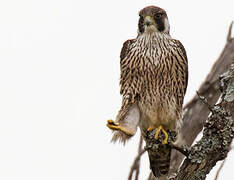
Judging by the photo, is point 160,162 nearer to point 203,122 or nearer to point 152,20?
point 203,122

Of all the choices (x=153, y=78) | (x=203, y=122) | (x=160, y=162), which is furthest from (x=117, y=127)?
(x=203, y=122)

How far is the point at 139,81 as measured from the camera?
4035 mm

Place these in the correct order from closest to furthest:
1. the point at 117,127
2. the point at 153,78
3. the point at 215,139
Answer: the point at 215,139 < the point at 117,127 < the point at 153,78

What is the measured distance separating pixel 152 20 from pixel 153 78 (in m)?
0.55

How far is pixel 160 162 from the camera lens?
4.19 meters

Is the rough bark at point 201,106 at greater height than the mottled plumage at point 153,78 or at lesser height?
lesser

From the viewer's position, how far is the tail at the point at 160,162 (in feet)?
13.5

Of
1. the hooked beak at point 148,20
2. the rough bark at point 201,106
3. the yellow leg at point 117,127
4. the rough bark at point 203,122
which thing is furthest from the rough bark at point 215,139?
the rough bark at point 201,106

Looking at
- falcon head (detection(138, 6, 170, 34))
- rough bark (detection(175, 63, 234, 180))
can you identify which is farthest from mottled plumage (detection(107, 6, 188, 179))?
rough bark (detection(175, 63, 234, 180))

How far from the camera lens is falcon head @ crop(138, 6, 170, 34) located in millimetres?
4160

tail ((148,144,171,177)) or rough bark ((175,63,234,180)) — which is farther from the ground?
rough bark ((175,63,234,180))

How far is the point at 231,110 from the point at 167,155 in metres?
1.61

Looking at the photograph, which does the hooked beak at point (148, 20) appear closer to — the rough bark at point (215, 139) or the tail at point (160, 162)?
the tail at point (160, 162)

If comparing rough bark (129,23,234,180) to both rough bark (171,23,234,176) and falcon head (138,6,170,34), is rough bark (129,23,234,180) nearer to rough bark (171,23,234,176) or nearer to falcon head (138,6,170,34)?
rough bark (171,23,234,176)
